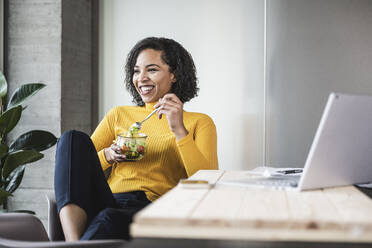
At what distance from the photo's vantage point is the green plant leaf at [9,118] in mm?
2450

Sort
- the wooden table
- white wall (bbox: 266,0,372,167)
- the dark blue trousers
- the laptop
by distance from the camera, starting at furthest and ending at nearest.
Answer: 1. white wall (bbox: 266,0,372,167)
2. the dark blue trousers
3. the laptop
4. the wooden table

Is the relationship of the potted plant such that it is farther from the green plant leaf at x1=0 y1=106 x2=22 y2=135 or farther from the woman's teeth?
the woman's teeth

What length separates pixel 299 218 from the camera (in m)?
0.75

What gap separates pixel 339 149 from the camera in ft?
3.58

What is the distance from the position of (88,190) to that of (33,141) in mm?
1215

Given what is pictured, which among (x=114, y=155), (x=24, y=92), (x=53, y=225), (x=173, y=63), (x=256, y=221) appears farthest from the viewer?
(x=24, y=92)

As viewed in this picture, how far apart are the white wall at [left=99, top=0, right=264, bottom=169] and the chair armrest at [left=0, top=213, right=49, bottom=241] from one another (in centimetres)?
188

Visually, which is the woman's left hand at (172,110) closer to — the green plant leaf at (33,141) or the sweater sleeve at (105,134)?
the sweater sleeve at (105,134)

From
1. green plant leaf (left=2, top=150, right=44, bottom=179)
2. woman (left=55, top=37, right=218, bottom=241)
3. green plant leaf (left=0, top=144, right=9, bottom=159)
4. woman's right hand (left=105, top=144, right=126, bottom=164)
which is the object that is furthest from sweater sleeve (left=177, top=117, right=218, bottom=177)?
green plant leaf (left=0, top=144, right=9, bottom=159)

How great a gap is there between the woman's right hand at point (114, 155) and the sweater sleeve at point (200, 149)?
0.85ft

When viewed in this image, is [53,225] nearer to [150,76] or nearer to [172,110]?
[172,110]

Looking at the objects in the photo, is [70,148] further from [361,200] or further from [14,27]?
[14,27]

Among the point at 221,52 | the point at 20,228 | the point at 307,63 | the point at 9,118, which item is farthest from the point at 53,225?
the point at 307,63

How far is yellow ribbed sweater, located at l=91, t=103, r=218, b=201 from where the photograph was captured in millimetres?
1948
